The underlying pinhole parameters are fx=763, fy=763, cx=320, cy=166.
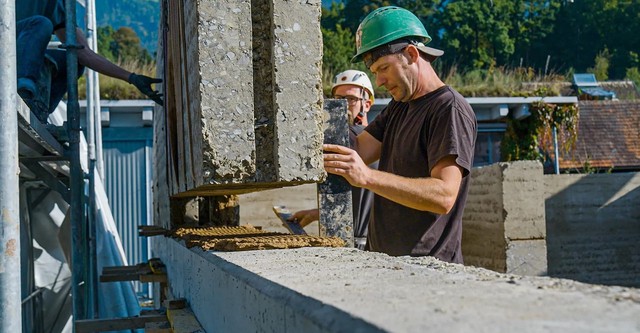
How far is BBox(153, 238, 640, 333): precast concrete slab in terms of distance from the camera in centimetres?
112

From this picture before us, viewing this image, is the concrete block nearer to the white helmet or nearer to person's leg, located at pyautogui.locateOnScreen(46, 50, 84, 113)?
the white helmet

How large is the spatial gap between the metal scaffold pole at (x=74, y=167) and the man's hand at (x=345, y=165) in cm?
320

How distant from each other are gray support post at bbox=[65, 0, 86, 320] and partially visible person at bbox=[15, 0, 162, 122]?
0.14 m

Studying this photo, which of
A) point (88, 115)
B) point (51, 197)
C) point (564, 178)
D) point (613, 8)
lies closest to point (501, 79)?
point (564, 178)

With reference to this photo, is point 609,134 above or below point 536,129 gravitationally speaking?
above

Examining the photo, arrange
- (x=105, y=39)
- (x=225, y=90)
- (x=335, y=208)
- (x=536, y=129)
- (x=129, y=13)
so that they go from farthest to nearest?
(x=129, y=13) → (x=105, y=39) → (x=536, y=129) → (x=335, y=208) → (x=225, y=90)

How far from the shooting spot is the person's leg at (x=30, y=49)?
5.12 m

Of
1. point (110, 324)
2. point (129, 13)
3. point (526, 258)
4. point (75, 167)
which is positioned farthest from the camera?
point (129, 13)

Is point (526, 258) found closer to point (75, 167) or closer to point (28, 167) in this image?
point (75, 167)

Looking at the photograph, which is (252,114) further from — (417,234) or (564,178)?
(564,178)

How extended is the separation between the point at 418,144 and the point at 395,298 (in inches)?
77.9

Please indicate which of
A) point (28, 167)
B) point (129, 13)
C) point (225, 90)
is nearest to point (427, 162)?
point (225, 90)

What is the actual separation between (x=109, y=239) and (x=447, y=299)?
25.6 ft

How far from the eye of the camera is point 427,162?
10.8ft
